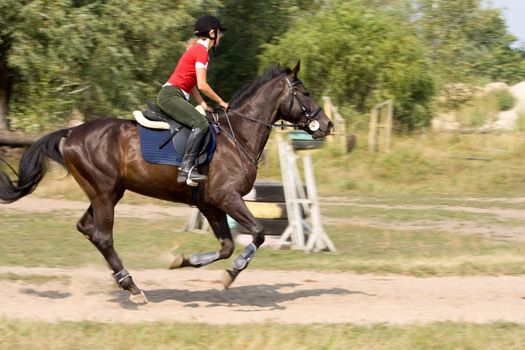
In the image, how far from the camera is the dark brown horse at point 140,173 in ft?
30.3

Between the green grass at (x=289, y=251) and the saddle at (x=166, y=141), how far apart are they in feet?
10.8

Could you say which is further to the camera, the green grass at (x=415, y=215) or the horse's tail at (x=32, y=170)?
the green grass at (x=415, y=215)

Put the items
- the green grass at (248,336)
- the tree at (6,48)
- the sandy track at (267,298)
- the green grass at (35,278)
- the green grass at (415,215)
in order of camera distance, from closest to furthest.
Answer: the green grass at (248,336), the sandy track at (267,298), the green grass at (35,278), the green grass at (415,215), the tree at (6,48)

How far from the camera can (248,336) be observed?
7.77 metres

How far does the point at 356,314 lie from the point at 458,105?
2649 centimetres

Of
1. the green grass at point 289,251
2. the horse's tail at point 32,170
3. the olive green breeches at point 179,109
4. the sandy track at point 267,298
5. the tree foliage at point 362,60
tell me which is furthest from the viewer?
the tree foliage at point 362,60

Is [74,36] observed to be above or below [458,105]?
above

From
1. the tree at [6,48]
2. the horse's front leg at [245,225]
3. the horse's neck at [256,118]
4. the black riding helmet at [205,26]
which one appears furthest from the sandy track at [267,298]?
the tree at [6,48]

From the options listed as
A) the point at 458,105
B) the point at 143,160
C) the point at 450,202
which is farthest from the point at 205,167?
the point at 458,105

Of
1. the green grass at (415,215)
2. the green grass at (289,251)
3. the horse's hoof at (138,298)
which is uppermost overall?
the horse's hoof at (138,298)

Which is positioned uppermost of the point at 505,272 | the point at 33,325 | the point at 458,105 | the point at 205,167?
the point at 205,167

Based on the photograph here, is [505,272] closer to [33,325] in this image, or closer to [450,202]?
[33,325]

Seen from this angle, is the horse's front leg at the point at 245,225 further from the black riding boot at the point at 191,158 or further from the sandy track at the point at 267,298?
the black riding boot at the point at 191,158

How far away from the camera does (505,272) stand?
39.4 feet
